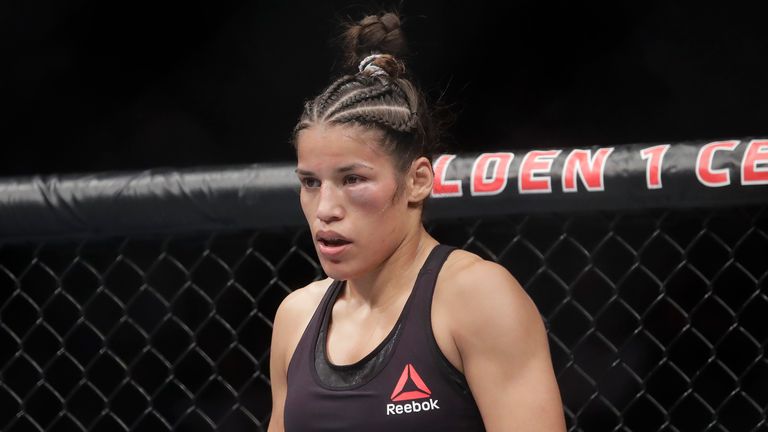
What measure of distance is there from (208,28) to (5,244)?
163cm

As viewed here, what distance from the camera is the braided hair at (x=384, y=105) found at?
4.33 feet

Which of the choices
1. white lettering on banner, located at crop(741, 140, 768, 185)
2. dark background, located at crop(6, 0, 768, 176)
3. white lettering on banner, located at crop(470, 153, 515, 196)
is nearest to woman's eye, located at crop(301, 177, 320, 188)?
white lettering on banner, located at crop(470, 153, 515, 196)

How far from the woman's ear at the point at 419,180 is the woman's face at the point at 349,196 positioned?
0.08 ft

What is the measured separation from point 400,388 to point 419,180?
10.8 inches

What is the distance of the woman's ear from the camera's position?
52.9 inches

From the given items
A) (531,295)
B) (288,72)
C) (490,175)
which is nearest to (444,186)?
(490,175)

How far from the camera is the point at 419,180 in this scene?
1354 millimetres

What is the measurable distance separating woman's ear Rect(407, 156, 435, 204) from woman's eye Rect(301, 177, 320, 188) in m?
0.12

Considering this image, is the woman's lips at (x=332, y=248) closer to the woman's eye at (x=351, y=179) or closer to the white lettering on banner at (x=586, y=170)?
the woman's eye at (x=351, y=179)

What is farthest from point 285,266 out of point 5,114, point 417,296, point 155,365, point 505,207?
point 417,296

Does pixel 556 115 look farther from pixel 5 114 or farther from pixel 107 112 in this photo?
pixel 5 114

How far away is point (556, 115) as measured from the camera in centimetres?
310

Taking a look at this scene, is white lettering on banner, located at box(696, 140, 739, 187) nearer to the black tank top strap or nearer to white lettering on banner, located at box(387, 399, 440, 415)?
the black tank top strap

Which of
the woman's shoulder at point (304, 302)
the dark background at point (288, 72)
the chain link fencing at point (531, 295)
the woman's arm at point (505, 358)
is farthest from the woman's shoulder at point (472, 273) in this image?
the dark background at point (288, 72)
